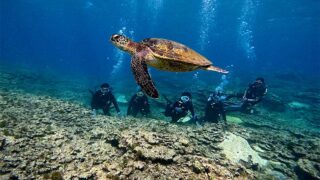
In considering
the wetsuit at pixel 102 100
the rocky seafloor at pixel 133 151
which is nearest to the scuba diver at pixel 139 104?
the wetsuit at pixel 102 100

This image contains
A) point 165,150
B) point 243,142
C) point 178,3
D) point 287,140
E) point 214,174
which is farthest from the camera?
point 178,3

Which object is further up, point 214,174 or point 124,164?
point 124,164

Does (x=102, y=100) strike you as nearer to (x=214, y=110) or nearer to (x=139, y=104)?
(x=139, y=104)

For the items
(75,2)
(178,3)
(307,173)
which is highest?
(75,2)

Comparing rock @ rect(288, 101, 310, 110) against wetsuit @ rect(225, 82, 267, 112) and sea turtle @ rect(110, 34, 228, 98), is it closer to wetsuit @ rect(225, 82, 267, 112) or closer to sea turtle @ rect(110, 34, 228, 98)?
wetsuit @ rect(225, 82, 267, 112)

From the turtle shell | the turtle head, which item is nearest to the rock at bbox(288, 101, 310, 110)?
the turtle shell

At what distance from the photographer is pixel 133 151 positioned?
583cm

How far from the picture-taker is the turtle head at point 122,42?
14.9ft

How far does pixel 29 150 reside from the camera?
6.04 metres

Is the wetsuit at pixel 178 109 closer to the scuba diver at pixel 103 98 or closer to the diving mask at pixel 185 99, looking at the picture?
the diving mask at pixel 185 99

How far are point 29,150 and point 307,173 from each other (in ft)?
22.7

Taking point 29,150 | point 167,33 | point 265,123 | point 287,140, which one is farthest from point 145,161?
point 167,33

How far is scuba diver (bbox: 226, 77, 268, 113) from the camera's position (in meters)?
14.4

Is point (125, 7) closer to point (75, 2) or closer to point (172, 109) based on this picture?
point (75, 2)
